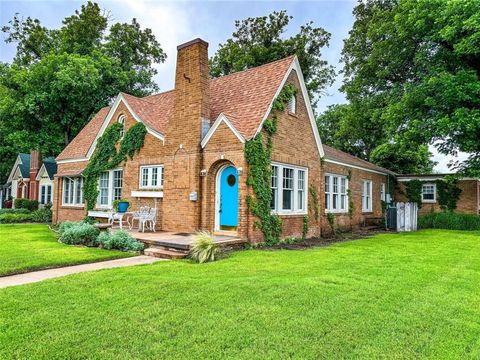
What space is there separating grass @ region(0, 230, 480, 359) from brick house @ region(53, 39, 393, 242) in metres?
4.18

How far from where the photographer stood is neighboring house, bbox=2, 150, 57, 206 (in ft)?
93.8

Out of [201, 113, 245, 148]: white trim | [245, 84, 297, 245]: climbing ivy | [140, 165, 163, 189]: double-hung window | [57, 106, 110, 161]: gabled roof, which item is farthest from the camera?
[57, 106, 110, 161]: gabled roof

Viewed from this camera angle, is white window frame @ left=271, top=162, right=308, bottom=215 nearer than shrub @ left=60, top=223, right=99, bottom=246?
No

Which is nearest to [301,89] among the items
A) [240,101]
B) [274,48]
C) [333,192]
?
[240,101]

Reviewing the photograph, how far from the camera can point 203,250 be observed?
27.6ft

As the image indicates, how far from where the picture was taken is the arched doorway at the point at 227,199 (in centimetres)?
1130

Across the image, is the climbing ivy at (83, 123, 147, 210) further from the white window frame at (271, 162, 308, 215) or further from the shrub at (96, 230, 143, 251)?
the white window frame at (271, 162, 308, 215)

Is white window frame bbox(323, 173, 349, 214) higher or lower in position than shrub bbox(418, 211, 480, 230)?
higher

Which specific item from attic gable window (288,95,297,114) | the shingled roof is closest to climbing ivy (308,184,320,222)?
attic gable window (288,95,297,114)

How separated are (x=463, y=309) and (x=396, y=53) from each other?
744 inches

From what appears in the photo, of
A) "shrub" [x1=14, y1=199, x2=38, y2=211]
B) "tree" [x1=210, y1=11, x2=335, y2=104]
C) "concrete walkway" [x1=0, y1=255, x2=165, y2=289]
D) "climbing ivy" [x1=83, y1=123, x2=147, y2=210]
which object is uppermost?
"tree" [x1=210, y1=11, x2=335, y2=104]

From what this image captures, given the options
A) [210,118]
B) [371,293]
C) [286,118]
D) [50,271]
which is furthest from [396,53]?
[50,271]

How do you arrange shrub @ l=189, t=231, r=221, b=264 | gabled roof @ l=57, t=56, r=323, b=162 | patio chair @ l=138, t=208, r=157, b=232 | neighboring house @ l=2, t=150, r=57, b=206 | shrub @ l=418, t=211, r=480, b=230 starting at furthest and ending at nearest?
neighboring house @ l=2, t=150, r=57, b=206
shrub @ l=418, t=211, r=480, b=230
patio chair @ l=138, t=208, r=157, b=232
gabled roof @ l=57, t=56, r=323, b=162
shrub @ l=189, t=231, r=221, b=264

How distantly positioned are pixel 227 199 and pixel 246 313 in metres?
7.05
